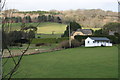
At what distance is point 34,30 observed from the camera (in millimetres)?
2258

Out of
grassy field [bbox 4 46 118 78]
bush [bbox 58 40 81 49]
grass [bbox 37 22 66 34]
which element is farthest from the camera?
bush [bbox 58 40 81 49]

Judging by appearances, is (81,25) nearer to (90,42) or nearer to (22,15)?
(90,42)

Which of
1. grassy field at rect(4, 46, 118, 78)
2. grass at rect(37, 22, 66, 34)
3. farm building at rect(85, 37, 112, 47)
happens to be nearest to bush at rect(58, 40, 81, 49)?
grass at rect(37, 22, 66, 34)

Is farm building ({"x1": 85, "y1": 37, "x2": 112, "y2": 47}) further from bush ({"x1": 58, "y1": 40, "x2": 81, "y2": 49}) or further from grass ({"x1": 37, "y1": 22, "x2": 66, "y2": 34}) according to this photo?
grass ({"x1": 37, "y1": 22, "x2": 66, "y2": 34})

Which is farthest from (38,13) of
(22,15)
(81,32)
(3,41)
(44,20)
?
(81,32)

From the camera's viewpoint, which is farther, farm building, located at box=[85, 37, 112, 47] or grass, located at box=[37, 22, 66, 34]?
farm building, located at box=[85, 37, 112, 47]

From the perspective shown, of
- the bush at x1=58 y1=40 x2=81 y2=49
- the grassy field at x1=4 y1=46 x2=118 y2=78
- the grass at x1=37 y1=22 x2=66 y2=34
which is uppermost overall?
the grass at x1=37 y1=22 x2=66 y2=34

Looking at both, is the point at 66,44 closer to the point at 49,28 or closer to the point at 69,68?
the point at 49,28

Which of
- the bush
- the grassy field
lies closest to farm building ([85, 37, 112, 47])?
the bush

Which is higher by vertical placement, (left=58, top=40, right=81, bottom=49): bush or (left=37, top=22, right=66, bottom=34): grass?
(left=37, top=22, right=66, bottom=34): grass

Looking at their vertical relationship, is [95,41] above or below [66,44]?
above

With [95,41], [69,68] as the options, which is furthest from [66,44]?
[69,68]

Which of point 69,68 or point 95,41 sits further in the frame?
point 95,41

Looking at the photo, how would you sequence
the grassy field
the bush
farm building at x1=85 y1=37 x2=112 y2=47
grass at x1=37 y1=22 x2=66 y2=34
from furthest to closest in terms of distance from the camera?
farm building at x1=85 y1=37 x2=112 y2=47 < the bush < the grassy field < grass at x1=37 y1=22 x2=66 y2=34
